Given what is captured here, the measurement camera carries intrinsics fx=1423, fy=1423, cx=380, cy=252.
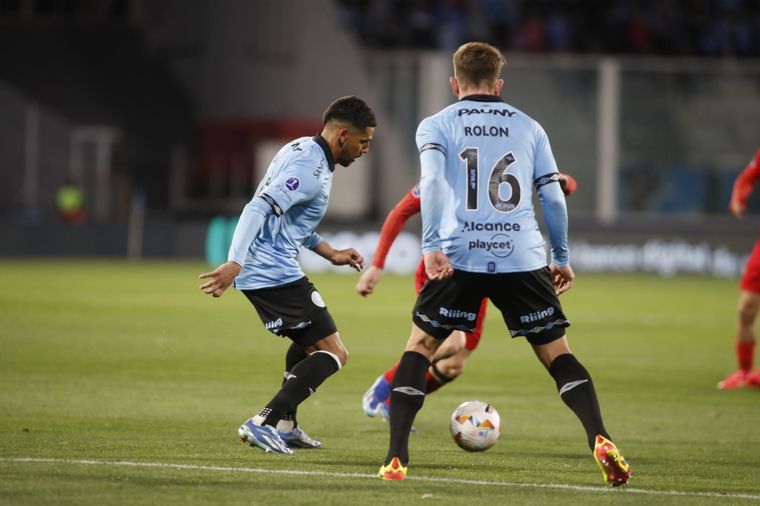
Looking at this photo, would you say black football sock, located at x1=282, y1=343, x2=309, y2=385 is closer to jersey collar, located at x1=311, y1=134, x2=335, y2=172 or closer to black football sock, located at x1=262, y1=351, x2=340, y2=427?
black football sock, located at x1=262, y1=351, x2=340, y2=427

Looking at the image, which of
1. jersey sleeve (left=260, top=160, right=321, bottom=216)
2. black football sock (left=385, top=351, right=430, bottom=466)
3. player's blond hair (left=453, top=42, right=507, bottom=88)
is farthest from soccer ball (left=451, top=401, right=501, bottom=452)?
player's blond hair (left=453, top=42, right=507, bottom=88)

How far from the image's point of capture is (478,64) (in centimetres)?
707

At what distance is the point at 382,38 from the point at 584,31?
447 cm

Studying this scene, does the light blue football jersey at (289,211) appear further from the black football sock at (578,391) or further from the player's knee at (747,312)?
the player's knee at (747,312)

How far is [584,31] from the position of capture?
31.5 metres

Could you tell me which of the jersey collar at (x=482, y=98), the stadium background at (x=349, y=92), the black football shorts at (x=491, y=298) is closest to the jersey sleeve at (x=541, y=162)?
the jersey collar at (x=482, y=98)

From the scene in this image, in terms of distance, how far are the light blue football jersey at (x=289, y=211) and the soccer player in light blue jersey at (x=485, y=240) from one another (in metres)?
1.04

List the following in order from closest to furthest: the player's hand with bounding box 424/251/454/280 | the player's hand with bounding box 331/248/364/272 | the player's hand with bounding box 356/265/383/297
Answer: the player's hand with bounding box 424/251/454/280, the player's hand with bounding box 356/265/383/297, the player's hand with bounding box 331/248/364/272

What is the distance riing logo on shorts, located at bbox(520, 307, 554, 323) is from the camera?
23.1 ft

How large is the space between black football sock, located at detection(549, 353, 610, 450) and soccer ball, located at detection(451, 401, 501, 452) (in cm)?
105

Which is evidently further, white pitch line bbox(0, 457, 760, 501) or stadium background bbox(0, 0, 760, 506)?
stadium background bbox(0, 0, 760, 506)

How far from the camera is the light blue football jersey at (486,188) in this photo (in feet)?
22.7

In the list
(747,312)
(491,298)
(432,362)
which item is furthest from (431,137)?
(747,312)

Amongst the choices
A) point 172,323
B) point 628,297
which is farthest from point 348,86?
point 172,323
